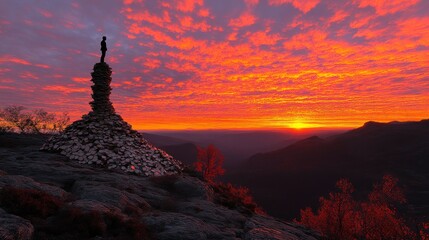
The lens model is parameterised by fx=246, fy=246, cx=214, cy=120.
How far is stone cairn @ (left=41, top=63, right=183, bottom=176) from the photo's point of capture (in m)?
26.9

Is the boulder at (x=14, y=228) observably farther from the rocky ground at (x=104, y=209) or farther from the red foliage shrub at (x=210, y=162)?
the red foliage shrub at (x=210, y=162)

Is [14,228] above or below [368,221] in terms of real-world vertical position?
above

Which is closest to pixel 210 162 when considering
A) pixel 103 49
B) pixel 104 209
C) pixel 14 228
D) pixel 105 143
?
pixel 105 143

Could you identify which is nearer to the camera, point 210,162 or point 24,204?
point 24,204

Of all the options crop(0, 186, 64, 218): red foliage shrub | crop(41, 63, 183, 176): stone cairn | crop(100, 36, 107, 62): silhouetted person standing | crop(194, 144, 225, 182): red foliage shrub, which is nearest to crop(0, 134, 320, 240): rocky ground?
crop(0, 186, 64, 218): red foliage shrub

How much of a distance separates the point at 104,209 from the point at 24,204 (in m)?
3.18

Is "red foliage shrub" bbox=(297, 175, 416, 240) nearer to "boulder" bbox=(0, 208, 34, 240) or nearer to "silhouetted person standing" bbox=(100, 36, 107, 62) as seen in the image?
"boulder" bbox=(0, 208, 34, 240)

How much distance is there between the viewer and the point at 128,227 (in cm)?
1097

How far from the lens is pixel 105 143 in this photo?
29.1m

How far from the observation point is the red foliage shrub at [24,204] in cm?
976

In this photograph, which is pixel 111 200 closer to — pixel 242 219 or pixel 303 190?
pixel 242 219

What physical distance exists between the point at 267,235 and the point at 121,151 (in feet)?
67.1

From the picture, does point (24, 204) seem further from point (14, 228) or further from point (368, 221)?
point (368, 221)

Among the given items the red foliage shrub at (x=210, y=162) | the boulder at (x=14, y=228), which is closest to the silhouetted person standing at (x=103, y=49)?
the boulder at (x=14, y=228)
